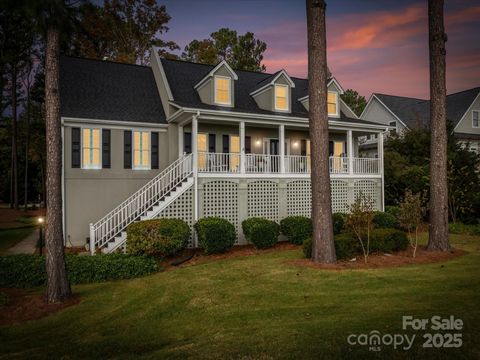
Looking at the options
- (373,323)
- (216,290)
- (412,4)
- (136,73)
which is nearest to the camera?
(373,323)

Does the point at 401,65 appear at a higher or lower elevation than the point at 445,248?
higher

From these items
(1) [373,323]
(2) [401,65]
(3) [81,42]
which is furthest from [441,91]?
(3) [81,42]

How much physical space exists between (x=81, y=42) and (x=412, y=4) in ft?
82.0

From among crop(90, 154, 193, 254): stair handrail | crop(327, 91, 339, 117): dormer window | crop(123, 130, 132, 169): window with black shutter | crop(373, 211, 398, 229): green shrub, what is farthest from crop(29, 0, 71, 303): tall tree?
crop(327, 91, 339, 117): dormer window

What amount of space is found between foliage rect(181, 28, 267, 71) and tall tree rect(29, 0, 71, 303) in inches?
978

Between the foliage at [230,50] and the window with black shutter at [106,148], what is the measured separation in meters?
18.7

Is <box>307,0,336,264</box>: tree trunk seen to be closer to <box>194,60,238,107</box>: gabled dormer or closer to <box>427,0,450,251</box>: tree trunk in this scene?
<box>427,0,450,251</box>: tree trunk

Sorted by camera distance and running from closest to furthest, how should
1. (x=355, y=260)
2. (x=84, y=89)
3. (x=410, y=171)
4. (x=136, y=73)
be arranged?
(x=355, y=260) < (x=84, y=89) < (x=136, y=73) < (x=410, y=171)

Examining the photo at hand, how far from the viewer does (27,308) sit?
775 cm

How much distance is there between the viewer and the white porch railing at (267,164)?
15977mm

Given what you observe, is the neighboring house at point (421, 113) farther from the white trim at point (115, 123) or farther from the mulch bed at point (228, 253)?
the white trim at point (115, 123)

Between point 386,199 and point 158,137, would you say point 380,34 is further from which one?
point 158,137

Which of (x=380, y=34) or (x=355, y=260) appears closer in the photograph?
(x=355, y=260)

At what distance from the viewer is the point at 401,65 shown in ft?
72.4
